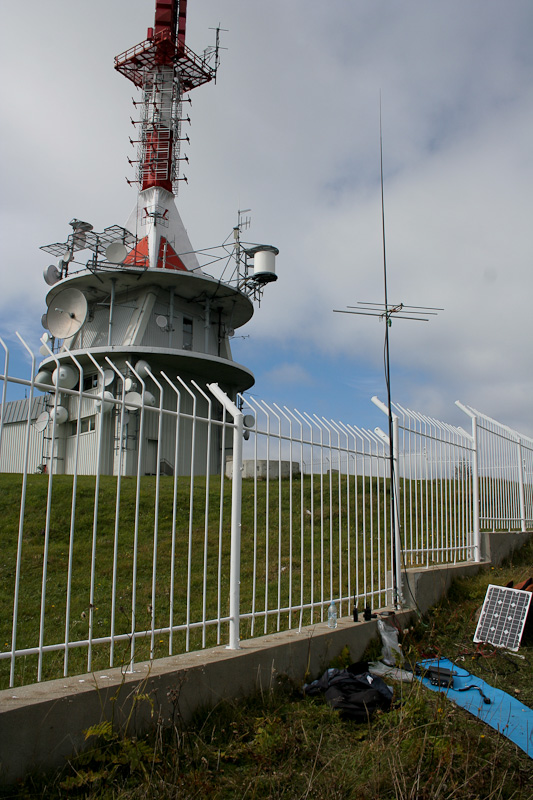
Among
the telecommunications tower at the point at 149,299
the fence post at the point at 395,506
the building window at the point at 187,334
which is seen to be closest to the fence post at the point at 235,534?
the fence post at the point at 395,506

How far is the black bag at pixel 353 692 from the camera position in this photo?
14.4ft

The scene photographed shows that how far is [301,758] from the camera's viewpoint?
147 inches

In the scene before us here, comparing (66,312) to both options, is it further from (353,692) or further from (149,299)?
(353,692)

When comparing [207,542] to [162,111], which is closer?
[207,542]

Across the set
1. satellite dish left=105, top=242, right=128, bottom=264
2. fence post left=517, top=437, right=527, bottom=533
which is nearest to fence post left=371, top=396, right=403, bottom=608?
fence post left=517, top=437, right=527, bottom=533

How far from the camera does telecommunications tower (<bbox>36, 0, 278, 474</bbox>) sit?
73.2 ft

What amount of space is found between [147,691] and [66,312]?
17518mm

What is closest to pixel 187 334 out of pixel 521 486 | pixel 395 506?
pixel 521 486

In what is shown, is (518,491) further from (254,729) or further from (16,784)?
(16,784)

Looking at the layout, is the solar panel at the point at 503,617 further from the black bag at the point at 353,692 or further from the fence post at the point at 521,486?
the fence post at the point at 521,486

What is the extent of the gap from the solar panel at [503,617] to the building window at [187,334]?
19.7 metres

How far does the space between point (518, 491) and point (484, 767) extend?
8.55m

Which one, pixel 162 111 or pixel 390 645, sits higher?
pixel 162 111

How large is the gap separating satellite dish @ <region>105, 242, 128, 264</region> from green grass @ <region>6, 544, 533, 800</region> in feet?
66.7
